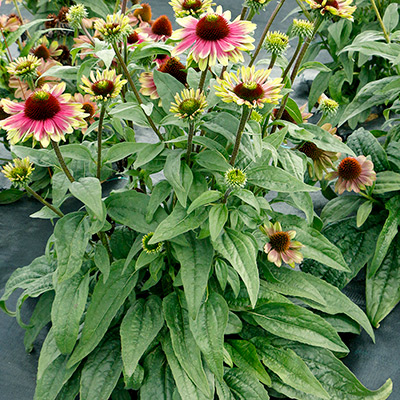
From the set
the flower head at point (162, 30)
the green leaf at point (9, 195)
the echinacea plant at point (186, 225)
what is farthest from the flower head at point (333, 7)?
the green leaf at point (9, 195)

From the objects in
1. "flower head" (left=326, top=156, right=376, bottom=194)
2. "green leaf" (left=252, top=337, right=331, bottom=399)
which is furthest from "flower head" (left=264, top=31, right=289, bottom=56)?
"green leaf" (left=252, top=337, right=331, bottom=399)

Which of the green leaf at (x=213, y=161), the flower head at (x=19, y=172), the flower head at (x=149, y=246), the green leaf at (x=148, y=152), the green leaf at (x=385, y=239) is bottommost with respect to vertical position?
the green leaf at (x=385, y=239)

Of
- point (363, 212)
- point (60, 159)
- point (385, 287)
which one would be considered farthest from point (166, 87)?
point (385, 287)

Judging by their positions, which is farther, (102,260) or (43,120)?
(102,260)

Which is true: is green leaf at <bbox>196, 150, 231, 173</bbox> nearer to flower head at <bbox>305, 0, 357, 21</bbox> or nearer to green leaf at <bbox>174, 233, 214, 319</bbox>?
green leaf at <bbox>174, 233, 214, 319</bbox>

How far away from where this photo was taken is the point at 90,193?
99 centimetres

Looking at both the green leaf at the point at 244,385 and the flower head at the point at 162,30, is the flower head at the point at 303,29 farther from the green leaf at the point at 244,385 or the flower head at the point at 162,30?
the green leaf at the point at 244,385

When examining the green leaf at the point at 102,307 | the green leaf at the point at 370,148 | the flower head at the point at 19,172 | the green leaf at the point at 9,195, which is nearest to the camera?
the flower head at the point at 19,172

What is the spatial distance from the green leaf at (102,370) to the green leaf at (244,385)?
303mm

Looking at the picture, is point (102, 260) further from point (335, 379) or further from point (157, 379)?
point (335, 379)

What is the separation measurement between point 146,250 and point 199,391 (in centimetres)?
39

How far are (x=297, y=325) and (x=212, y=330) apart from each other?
0.30 m

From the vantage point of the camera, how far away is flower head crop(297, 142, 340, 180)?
4.68 feet

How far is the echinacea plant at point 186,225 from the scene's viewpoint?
97 centimetres
